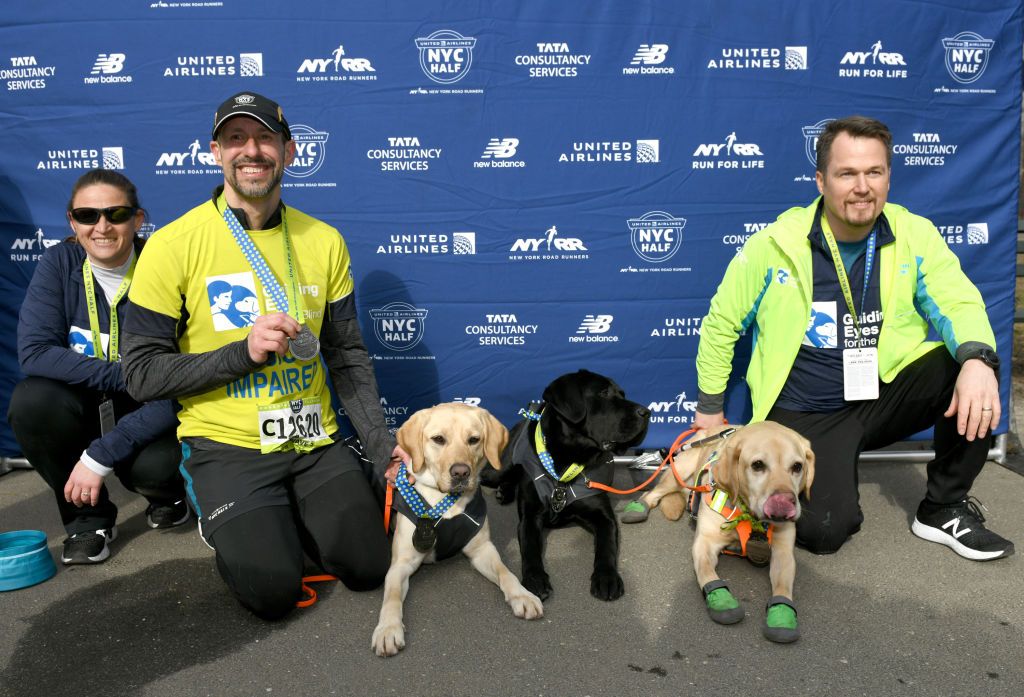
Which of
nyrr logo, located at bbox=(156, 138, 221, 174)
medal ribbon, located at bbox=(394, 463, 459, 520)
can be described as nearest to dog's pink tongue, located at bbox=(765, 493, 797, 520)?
medal ribbon, located at bbox=(394, 463, 459, 520)

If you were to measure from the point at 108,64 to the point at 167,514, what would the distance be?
2370 millimetres

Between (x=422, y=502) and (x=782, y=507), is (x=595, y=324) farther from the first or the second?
(x=782, y=507)

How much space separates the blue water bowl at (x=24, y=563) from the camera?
2.97m

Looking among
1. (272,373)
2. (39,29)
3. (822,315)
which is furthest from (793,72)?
(39,29)

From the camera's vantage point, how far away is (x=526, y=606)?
9.14 ft

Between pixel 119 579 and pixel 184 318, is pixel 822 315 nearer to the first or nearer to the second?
pixel 184 318

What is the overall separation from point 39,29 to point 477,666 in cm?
389

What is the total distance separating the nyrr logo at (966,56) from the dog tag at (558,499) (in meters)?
3.07

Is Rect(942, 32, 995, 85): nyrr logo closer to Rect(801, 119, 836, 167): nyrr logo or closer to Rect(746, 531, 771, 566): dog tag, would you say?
Rect(801, 119, 836, 167): nyrr logo

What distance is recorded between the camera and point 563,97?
4.07 metres

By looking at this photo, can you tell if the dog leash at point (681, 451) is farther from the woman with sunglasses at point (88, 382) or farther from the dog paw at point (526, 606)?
the woman with sunglasses at point (88, 382)

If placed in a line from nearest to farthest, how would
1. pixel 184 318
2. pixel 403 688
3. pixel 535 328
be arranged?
pixel 403 688 < pixel 184 318 < pixel 535 328

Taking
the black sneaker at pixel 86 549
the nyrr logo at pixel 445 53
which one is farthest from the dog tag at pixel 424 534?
the nyrr logo at pixel 445 53

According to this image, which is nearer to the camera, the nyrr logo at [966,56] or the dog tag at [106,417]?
the dog tag at [106,417]
